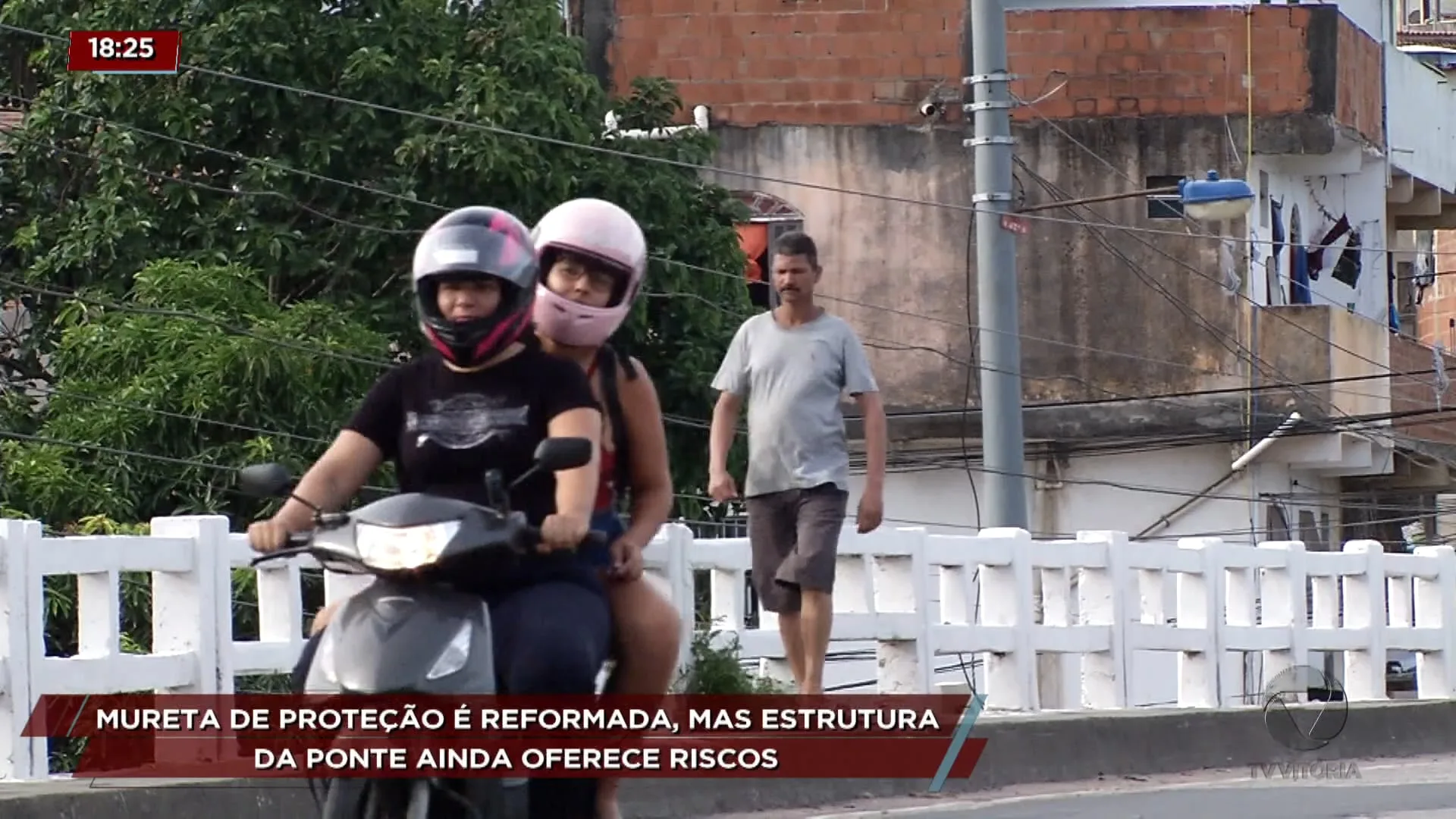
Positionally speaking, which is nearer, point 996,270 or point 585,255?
point 585,255

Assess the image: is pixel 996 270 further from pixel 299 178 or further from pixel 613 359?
pixel 613 359

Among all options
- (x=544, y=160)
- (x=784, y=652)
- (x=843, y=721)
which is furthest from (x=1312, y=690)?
(x=544, y=160)

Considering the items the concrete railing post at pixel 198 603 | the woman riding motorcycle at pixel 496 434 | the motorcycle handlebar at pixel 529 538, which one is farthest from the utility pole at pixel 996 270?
the motorcycle handlebar at pixel 529 538

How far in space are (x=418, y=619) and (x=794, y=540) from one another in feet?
15.7

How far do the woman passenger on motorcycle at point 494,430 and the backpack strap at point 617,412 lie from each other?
1.49ft

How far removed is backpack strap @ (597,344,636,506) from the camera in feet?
20.5

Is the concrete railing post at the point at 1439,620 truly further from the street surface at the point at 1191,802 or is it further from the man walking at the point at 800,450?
the man walking at the point at 800,450

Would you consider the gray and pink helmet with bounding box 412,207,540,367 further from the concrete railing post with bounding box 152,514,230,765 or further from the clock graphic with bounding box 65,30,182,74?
the clock graphic with bounding box 65,30,182,74

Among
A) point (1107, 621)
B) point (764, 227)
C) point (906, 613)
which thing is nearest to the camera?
point (906, 613)

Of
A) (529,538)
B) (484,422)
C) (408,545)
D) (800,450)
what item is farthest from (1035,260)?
(408,545)

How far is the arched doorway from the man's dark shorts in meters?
20.4

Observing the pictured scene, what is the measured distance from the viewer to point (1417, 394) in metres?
33.4

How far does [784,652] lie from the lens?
11148mm

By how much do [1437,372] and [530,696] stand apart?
1082 inches
